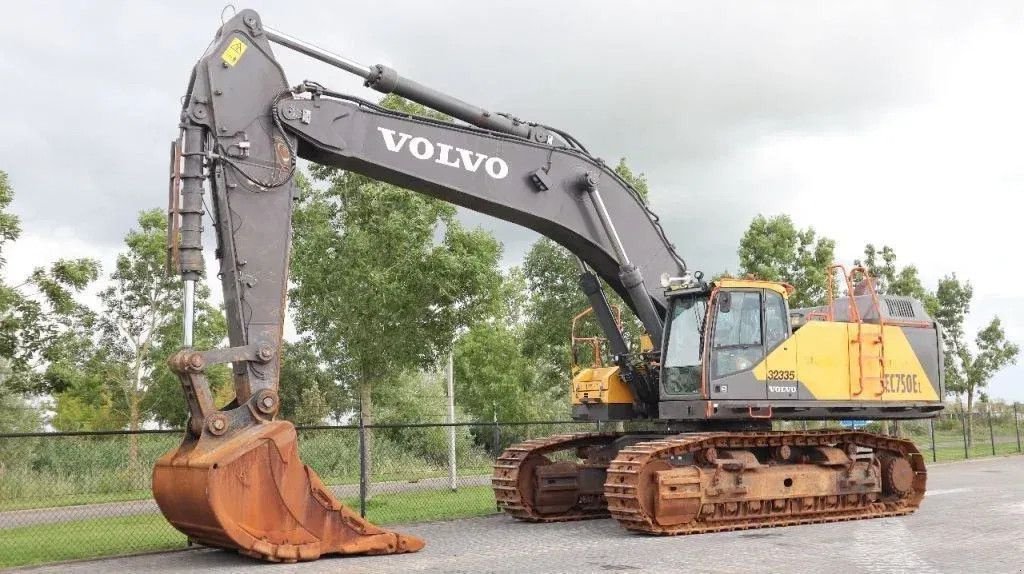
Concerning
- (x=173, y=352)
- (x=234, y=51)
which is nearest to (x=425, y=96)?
(x=234, y=51)

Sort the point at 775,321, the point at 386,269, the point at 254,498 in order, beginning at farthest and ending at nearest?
the point at 386,269
the point at 775,321
the point at 254,498

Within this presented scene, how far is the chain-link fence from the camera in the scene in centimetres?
1303

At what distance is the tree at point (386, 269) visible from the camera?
1953 cm

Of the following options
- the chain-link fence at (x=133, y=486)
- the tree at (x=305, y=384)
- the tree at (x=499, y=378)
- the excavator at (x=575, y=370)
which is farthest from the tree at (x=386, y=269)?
the tree at (x=499, y=378)

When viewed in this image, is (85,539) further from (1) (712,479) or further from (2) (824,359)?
(2) (824,359)

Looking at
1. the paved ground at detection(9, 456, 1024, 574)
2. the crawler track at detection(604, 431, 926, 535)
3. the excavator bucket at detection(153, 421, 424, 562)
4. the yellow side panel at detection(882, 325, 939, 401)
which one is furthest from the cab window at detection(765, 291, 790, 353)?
the excavator bucket at detection(153, 421, 424, 562)

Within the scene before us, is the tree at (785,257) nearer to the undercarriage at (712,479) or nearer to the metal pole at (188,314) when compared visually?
the undercarriage at (712,479)

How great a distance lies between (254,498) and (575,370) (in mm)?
6324

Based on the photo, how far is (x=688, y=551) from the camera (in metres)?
10.7

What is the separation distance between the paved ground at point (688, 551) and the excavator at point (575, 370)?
0.41 m

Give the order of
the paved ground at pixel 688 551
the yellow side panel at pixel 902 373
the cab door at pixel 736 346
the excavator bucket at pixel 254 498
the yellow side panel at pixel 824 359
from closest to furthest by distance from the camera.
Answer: the excavator bucket at pixel 254 498 < the paved ground at pixel 688 551 < the cab door at pixel 736 346 < the yellow side panel at pixel 824 359 < the yellow side panel at pixel 902 373

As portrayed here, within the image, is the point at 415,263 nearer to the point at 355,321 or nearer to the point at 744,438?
the point at 355,321

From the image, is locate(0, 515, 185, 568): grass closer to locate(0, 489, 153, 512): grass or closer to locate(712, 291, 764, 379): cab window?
locate(0, 489, 153, 512): grass

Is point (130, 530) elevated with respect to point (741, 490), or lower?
lower
